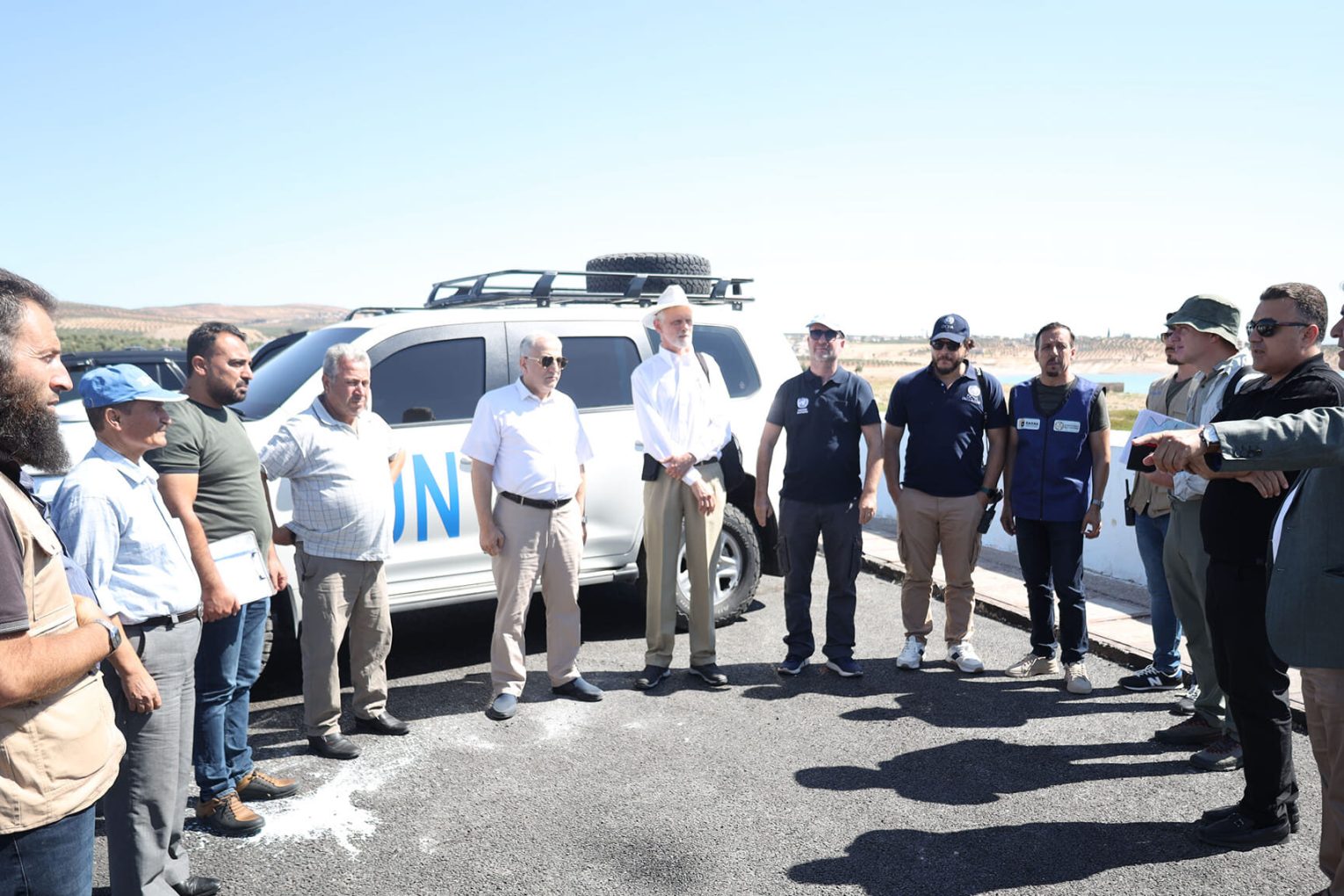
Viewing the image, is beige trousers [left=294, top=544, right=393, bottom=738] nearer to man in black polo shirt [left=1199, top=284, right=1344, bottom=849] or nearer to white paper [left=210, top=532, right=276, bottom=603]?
white paper [left=210, top=532, right=276, bottom=603]

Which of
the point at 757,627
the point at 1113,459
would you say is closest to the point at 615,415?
the point at 757,627

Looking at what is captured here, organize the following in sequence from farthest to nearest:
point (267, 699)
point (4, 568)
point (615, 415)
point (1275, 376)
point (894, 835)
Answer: point (615, 415)
point (267, 699)
point (894, 835)
point (1275, 376)
point (4, 568)

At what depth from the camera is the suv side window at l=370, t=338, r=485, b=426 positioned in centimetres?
543

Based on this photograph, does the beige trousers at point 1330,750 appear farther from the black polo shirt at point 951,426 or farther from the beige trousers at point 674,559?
the beige trousers at point 674,559

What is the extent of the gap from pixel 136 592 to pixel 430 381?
272 centimetres

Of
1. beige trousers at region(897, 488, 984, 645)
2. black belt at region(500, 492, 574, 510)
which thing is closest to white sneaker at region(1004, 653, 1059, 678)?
beige trousers at region(897, 488, 984, 645)

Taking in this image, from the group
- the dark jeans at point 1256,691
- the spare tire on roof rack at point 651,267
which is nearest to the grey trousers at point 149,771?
the dark jeans at point 1256,691

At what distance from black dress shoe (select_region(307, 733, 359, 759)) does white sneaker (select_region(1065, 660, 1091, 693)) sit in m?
3.74

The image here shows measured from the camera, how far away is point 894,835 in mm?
3740

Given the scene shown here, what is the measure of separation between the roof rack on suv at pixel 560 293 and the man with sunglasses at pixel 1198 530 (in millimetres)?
3336

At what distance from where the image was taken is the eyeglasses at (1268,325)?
3.36m

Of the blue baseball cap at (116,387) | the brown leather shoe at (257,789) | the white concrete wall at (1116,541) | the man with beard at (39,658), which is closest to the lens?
the man with beard at (39,658)

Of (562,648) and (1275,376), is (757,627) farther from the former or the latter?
(1275,376)

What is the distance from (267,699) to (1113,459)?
20.3 ft
